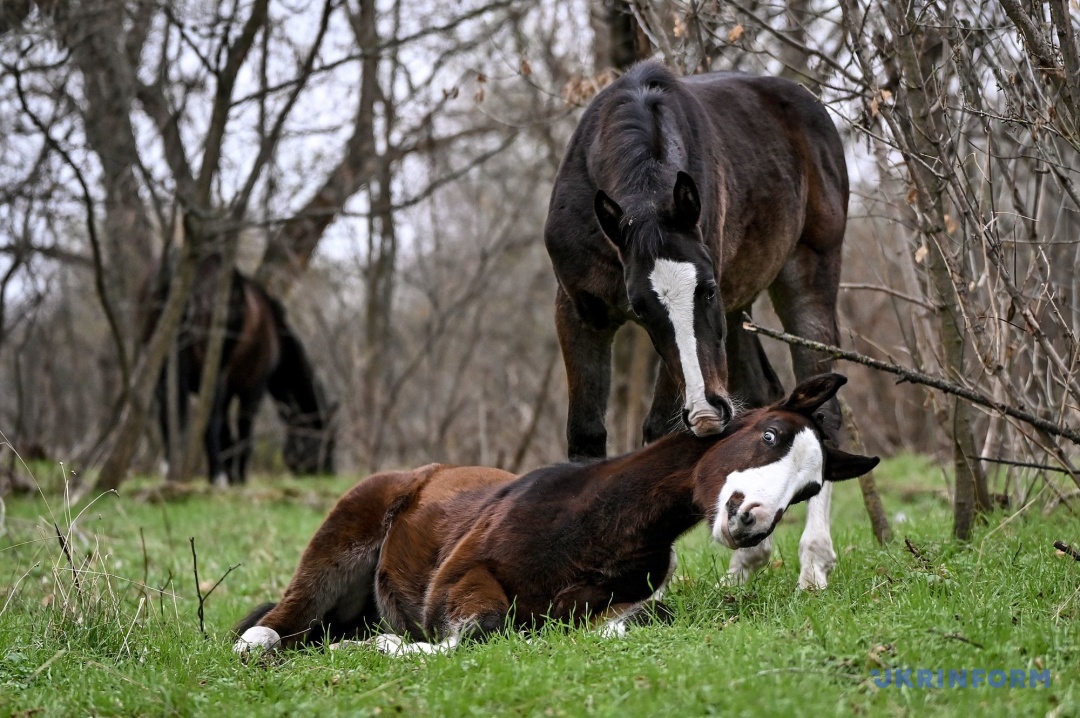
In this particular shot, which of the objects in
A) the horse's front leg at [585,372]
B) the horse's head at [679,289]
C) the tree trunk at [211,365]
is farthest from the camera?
the tree trunk at [211,365]

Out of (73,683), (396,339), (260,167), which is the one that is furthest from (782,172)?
(396,339)

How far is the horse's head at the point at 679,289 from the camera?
16.7 feet

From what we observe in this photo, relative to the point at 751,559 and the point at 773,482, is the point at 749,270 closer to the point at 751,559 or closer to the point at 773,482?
the point at 751,559

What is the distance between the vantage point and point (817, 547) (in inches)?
234

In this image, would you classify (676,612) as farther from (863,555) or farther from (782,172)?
(782,172)

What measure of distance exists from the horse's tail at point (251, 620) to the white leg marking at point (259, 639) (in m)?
0.09

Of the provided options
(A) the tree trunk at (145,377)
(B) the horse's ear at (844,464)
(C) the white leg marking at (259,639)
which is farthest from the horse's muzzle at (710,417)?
(A) the tree trunk at (145,377)

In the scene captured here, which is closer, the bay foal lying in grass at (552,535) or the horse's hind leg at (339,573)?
the bay foal lying in grass at (552,535)

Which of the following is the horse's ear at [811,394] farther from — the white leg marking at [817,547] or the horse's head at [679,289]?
the white leg marking at [817,547]

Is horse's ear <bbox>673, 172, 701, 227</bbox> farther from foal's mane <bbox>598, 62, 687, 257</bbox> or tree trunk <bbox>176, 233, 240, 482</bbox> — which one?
tree trunk <bbox>176, 233, 240, 482</bbox>

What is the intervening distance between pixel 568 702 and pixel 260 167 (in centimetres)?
878

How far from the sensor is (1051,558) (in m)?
5.27

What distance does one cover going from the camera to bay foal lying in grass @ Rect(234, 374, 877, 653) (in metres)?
4.73

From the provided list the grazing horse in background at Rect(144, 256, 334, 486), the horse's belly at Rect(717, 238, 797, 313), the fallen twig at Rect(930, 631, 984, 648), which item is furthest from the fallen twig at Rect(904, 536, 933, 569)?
the grazing horse in background at Rect(144, 256, 334, 486)
